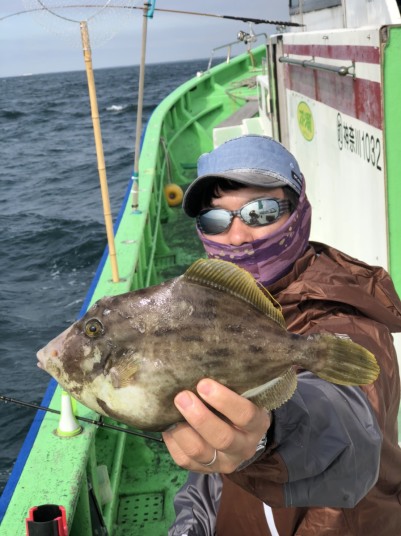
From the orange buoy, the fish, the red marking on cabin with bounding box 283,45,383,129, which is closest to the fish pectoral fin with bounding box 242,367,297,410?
the fish

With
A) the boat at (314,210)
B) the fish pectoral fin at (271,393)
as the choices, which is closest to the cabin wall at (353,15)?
the boat at (314,210)

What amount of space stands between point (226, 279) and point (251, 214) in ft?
2.35

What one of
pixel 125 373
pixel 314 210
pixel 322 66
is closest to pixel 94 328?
pixel 125 373

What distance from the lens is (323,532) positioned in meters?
2.03

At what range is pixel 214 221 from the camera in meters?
2.39

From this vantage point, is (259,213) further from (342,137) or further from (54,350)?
(342,137)

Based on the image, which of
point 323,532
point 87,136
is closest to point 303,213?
point 323,532

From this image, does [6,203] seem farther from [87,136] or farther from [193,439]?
[193,439]

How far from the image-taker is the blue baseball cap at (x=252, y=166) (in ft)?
7.56

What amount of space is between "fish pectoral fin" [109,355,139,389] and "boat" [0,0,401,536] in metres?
1.17

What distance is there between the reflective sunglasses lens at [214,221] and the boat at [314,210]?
90 cm

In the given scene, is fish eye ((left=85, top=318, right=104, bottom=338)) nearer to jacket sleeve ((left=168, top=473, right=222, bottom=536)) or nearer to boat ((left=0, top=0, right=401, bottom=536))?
jacket sleeve ((left=168, top=473, right=222, bottom=536))

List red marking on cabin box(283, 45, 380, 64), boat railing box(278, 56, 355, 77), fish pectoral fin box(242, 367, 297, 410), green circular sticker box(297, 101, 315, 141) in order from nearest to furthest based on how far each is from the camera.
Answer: fish pectoral fin box(242, 367, 297, 410) → red marking on cabin box(283, 45, 380, 64) → boat railing box(278, 56, 355, 77) → green circular sticker box(297, 101, 315, 141)

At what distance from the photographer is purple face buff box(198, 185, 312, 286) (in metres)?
2.30
